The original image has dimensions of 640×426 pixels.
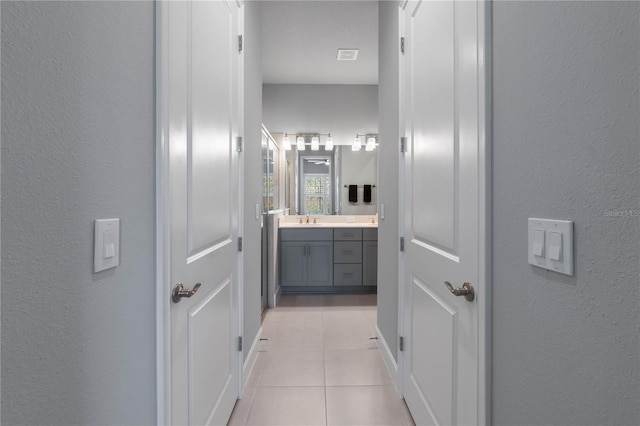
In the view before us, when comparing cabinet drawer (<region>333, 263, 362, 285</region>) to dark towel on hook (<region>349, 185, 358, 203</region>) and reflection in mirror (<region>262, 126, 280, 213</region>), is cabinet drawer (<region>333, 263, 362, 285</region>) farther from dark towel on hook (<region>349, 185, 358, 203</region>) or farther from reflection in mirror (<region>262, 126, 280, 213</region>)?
reflection in mirror (<region>262, 126, 280, 213</region>)

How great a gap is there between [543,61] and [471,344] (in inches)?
33.2

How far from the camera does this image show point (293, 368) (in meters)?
2.25

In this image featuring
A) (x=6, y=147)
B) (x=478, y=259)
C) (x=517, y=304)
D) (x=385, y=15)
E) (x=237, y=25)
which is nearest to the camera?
(x=6, y=147)

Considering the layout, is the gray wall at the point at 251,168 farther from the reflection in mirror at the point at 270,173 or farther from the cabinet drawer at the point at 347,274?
the cabinet drawer at the point at 347,274

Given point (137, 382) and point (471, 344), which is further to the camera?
point (471, 344)

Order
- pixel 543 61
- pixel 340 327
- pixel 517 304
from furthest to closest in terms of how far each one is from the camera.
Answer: pixel 340 327 → pixel 517 304 → pixel 543 61

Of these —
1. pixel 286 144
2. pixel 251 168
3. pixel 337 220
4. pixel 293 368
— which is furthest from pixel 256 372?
pixel 286 144

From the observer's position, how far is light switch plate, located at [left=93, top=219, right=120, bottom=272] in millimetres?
719

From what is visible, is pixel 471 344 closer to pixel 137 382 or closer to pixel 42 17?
pixel 137 382

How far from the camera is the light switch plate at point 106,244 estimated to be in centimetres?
Result: 72

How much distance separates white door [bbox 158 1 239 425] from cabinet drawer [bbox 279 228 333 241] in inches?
85.4

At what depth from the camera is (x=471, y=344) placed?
1090 millimetres

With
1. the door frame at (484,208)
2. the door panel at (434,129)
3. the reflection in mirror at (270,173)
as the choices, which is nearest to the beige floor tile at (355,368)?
the door panel at (434,129)

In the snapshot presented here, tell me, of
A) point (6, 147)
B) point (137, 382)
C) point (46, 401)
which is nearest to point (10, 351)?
point (46, 401)
